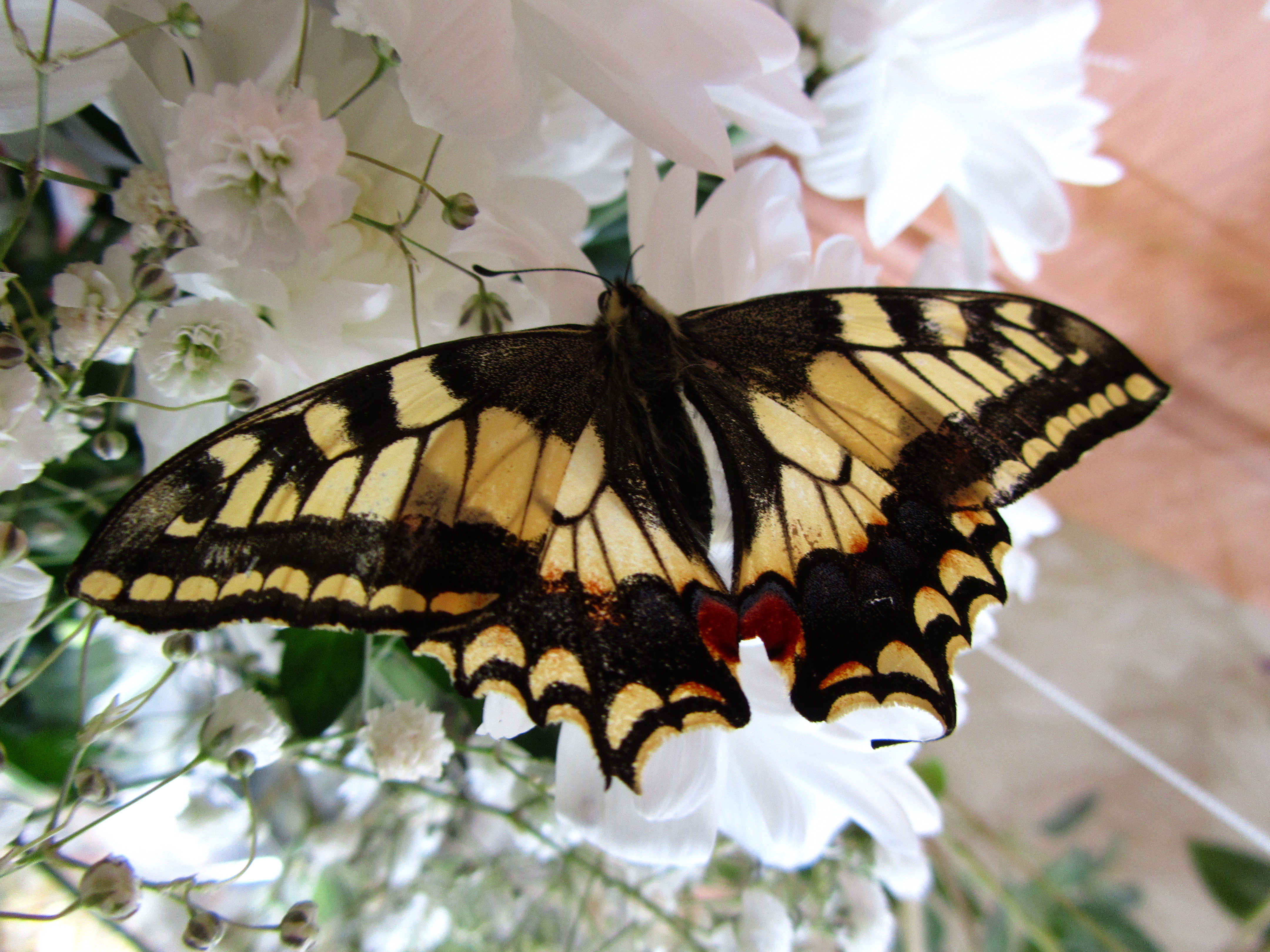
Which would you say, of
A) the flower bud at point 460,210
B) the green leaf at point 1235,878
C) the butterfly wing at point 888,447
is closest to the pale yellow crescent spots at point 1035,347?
the butterfly wing at point 888,447

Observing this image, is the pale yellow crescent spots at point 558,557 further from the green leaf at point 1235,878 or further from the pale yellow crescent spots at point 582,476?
the green leaf at point 1235,878

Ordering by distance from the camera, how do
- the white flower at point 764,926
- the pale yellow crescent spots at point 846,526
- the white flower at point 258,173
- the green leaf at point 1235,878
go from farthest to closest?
the green leaf at point 1235,878, the white flower at point 764,926, the pale yellow crescent spots at point 846,526, the white flower at point 258,173

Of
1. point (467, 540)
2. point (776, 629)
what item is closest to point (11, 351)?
point (467, 540)

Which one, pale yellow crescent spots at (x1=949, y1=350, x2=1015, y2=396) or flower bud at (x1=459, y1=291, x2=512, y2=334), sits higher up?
pale yellow crescent spots at (x1=949, y1=350, x2=1015, y2=396)

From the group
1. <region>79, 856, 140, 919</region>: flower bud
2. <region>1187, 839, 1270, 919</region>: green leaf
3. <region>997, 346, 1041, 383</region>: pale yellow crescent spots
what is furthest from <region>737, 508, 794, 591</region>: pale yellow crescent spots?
<region>1187, 839, 1270, 919</region>: green leaf

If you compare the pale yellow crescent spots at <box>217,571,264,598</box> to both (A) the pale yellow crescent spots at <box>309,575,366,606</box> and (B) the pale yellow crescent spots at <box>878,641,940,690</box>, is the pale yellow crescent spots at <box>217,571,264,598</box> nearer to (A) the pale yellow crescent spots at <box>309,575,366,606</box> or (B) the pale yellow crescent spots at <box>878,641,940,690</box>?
(A) the pale yellow crescent spots at <box>309,575,366,606</box>

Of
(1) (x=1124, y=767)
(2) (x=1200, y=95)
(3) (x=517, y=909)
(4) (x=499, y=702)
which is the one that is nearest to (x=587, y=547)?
(4) (x=499, y=702)
